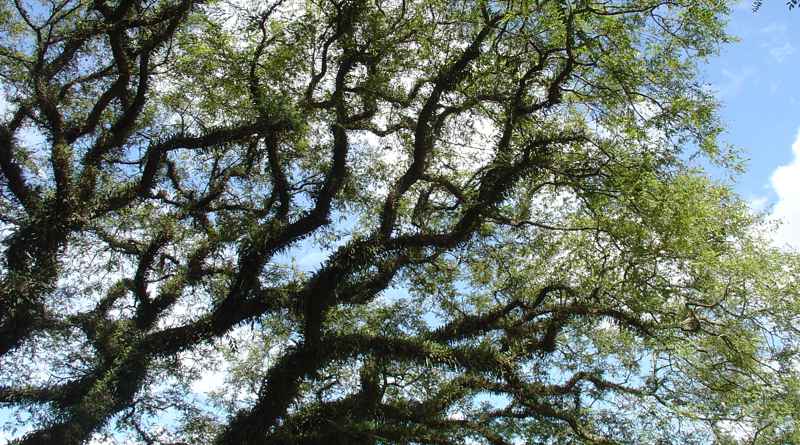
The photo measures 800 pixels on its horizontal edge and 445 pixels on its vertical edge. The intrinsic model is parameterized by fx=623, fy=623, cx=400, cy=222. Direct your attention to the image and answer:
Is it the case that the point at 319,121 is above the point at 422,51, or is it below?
below

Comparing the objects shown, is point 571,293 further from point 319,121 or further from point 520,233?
point 319,121

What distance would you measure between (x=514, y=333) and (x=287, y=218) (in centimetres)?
398

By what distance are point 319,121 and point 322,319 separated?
4.46 m

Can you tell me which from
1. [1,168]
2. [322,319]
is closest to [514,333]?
[322,319]

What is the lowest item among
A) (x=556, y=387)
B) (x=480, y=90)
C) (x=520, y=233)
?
(x=556, y=387)

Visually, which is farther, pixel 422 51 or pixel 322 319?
pixel 422 51

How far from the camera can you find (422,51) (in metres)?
10.4

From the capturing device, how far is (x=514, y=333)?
959 cm

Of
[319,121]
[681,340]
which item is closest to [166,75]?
[319,121]

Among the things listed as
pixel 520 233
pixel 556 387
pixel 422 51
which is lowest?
pixel 556 387

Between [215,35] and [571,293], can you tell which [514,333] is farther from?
[215,35]

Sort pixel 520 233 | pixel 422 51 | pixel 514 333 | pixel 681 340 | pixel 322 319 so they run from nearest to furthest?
pixel 322 319 → pixel 681 340 → pixel 514 333 → pixel 422 51 → pixel 520 233

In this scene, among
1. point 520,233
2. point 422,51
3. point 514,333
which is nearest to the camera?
point 514,333

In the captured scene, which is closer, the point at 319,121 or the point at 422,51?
the point at 422,51
